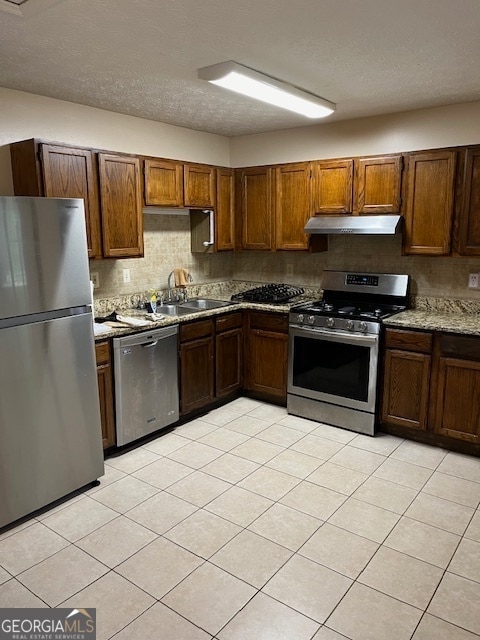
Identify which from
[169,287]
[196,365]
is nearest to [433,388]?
[196,365]

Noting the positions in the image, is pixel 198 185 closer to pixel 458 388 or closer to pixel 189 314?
pixel 189 314

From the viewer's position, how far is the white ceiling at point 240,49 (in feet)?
6.48

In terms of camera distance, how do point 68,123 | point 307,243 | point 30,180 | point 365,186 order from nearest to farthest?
point 30,180
point 68,123
point 365,186
point 307,243

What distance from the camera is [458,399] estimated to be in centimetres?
338

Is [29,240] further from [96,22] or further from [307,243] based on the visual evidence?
[307,243]

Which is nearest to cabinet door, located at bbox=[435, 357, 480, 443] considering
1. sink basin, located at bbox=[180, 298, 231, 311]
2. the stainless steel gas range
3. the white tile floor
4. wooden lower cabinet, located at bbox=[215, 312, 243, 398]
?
the white tile floor

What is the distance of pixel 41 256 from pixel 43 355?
1.77ft

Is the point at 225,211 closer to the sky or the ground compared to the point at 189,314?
closer to the sky

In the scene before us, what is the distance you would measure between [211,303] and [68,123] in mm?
1913

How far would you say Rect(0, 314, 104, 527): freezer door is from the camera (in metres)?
2.54

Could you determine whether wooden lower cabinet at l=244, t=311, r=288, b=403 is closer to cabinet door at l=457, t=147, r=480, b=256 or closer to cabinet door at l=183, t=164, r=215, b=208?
cabinet door at l=183, t=164, r=215, b=208

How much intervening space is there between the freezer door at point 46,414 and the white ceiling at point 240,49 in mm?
1409

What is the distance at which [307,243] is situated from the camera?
4289 millimetres

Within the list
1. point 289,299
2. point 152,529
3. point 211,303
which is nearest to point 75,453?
point 152,529
